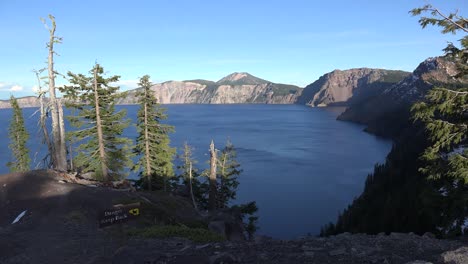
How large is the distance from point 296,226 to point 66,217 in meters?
40.1

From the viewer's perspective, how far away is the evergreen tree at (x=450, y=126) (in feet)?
34.0

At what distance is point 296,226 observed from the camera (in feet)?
159

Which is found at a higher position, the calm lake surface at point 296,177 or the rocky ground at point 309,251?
the rocky ground at point 309,251

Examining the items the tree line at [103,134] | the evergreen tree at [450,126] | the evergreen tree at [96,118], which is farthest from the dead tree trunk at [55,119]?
the evergreen tree at [450,126]

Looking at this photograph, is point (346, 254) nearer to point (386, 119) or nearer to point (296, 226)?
point (296, 226)

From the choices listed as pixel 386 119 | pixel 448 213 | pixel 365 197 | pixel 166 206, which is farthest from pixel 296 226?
pixel 386 119

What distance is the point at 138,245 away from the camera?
9.42 m

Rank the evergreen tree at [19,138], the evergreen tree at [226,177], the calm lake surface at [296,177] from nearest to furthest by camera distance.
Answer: the evergreen tree at [226,177]
the evergreen tree at [19,138]
the calm lake surface at [296,177]

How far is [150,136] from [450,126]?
23801 mm

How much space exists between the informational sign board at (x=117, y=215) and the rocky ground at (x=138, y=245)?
324 millimetres

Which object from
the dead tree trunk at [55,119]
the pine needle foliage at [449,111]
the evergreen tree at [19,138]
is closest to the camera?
the pine needle foliage at [449,111]

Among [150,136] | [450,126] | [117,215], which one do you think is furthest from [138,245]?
[150,136]

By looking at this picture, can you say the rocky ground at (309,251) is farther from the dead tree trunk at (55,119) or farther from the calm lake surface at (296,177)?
the calm lake surface at (296,177)

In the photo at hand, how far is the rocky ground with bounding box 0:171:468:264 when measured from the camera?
771cm
